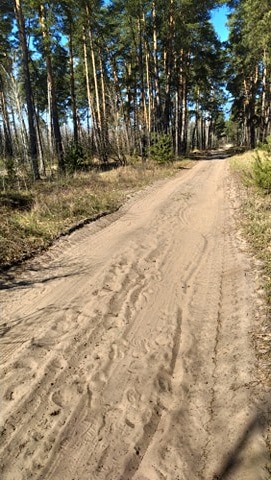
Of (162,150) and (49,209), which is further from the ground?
(162,150)

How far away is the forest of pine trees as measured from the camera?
1809 cm

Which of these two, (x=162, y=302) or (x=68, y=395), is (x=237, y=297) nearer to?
(x=162, y=302)

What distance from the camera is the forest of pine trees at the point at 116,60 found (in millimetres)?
18094

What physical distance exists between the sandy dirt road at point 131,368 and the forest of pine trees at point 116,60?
9.17 metres

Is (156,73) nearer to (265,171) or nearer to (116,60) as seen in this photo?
(116,60)

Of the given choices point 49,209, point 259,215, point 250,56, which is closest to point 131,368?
point 259,215

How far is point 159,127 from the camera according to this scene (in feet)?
94.4

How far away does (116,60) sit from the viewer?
30.7 metres

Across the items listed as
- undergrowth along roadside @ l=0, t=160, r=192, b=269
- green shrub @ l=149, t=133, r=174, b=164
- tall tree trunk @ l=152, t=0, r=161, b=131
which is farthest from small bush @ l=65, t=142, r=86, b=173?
tall tree trunk @ l=152, t=0, r=161, b=131

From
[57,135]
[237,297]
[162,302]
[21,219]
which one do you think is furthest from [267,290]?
[57,135]

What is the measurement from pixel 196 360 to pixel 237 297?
144 centimetres

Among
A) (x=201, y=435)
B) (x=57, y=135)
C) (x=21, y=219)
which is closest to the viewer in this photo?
(x=201, y=435)

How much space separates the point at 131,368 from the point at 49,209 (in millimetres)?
6660

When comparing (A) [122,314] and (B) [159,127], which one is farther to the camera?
(B) [159,127]
